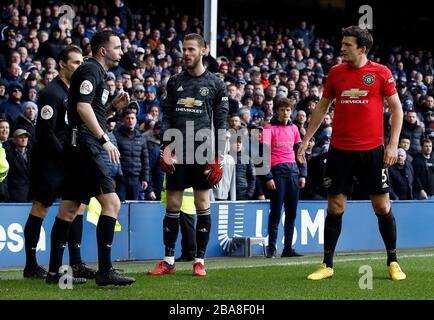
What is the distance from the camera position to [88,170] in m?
8.62

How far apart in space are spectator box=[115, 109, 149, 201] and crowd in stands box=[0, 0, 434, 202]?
1 centimetres

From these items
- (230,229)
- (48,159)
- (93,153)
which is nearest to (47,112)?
(48,159)

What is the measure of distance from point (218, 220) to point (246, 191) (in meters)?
1.21

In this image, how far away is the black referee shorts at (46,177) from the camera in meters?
9.66

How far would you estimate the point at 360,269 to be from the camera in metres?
10.4

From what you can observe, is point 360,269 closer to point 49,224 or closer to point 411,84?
point 49,224

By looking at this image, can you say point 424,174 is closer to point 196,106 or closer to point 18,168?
point 18,168

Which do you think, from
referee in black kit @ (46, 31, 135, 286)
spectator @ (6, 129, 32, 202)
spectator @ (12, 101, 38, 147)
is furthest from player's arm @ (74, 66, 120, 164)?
spectator @ (12, 101, 38, 147)

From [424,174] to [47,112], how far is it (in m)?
10.5

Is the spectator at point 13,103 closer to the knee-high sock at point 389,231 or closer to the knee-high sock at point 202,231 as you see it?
the knee-high sock at point 202,231

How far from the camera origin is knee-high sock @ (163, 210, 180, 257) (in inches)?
392

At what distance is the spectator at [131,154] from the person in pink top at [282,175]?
6.13 ft

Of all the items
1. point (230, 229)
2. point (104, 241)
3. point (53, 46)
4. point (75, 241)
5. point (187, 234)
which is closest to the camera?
point (104, 241)
